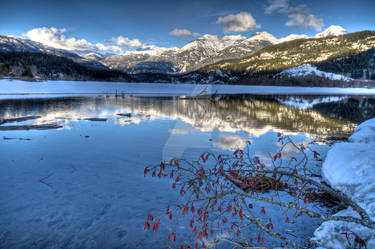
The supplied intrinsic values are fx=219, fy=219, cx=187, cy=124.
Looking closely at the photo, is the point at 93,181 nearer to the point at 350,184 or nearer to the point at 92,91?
the point at 350,184

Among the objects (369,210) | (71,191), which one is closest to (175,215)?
(71,191)

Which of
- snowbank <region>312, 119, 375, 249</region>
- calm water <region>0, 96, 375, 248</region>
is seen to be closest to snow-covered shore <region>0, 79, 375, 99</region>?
calm water <region>0, 96, 375, 248</region>

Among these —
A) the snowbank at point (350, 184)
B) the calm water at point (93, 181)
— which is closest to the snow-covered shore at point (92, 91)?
the calm water at point (93, 181)

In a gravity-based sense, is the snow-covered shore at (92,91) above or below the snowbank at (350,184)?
above

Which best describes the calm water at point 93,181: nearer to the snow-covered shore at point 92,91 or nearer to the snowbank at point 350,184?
the snowbank at point 350,184

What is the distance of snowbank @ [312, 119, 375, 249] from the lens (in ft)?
14.7

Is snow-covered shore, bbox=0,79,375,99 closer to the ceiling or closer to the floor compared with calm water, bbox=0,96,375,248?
closer to the ceiling

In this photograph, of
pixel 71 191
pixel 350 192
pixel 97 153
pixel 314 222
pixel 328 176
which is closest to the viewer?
pixel 314 222

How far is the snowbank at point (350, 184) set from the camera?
4.47 m

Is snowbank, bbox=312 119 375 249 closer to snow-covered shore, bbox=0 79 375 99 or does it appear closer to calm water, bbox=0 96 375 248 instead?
calm water, bbox=0 96 375 248

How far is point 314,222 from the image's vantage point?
18.4 ft

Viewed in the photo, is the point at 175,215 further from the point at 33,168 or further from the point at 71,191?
the point at 33,168

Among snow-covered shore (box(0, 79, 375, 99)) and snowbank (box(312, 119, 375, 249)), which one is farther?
snow-covered shore (box(0, 79, 375, 99))

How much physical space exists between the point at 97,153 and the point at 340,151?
10921 mm
